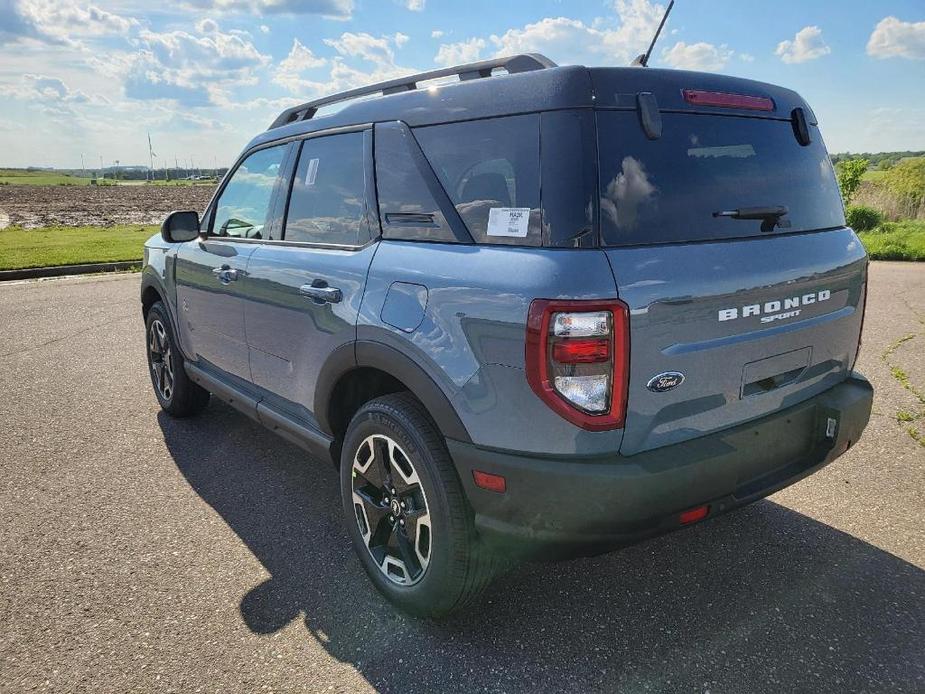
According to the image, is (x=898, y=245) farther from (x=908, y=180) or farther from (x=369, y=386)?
(x=369, y=386)

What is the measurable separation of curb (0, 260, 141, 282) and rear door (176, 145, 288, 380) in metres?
10.5

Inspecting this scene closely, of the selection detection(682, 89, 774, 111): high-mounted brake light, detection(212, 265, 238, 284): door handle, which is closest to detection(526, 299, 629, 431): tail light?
detection(682, 89, 774, 111): high-mounted brake light

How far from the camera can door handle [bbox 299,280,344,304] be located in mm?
2772

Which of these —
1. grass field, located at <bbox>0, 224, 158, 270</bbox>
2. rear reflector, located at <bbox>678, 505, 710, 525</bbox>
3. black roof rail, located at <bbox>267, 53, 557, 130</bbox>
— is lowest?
grass field, located at <bbox>0, 224, 158, 270</bbox>

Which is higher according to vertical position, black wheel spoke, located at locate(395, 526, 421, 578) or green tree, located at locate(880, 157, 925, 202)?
green tree, located at locate(880, 157, 925, 202)

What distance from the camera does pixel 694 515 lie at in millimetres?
2203

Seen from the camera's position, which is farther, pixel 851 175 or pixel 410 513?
pixel 851 175

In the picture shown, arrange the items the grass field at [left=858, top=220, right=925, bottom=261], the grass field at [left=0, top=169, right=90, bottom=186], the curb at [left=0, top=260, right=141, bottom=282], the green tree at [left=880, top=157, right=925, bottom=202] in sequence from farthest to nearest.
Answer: the grass field at [left=0, top=169, right=90, bottom=186]
the green tree at [left=880, top=157, right=925, bottom=202]
the grass field at [left=858, top=220, right=925, bottom=261]
the curb at [left=0, top=260, right=141, bottom=282]

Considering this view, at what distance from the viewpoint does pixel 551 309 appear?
1.96m

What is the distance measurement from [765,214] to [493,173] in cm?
99

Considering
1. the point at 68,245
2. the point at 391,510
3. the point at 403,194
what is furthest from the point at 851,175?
the point at 391,510

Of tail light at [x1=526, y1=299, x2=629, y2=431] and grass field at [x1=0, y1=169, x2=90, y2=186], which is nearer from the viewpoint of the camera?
tail light at [x1=526, y1=299, x2=629, y2=431]

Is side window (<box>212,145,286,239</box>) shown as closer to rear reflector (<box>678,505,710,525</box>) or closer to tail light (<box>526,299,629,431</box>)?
tail light (<box>526,299,629,431</box>)

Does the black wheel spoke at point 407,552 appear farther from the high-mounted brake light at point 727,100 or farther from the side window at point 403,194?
the high-mounted brake light at point 727,100
